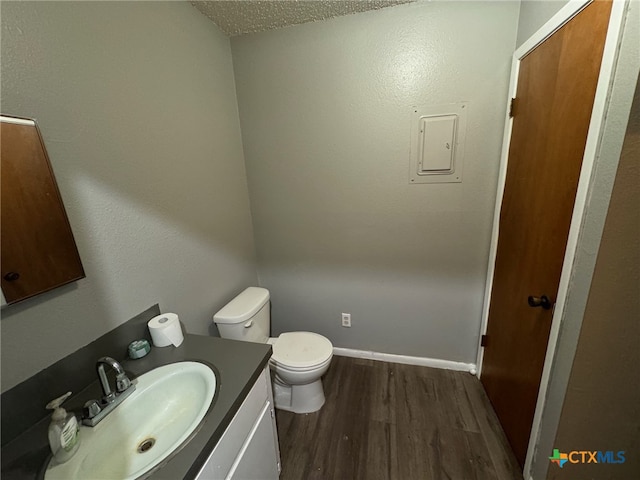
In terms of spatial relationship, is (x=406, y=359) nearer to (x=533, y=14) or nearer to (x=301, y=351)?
(x=301, y=351)

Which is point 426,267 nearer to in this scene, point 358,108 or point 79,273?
point 358,108

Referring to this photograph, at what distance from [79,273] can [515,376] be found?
6.31 feet

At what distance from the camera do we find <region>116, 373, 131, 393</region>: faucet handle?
0.82 meters

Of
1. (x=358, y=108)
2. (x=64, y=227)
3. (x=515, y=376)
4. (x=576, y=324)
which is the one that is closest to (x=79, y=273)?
(x=64, y=227)

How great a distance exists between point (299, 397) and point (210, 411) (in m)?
0.98

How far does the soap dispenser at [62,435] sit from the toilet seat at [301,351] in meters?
0.91

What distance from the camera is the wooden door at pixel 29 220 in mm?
665

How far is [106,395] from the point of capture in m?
0.79

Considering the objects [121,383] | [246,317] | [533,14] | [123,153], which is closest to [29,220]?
[123,153]

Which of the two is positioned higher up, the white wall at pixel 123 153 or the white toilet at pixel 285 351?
the white wall at pixel 123 153

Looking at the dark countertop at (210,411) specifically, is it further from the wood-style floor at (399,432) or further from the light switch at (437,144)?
the light switch at (437,144)

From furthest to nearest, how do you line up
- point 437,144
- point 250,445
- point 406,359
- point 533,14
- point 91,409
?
point 406,359, point 437,144, point 533,14, point 250,445, point 91,409

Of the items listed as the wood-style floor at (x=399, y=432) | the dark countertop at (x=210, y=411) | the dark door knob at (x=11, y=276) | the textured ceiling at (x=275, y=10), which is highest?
the textured ceiling at (x=275, y=10)

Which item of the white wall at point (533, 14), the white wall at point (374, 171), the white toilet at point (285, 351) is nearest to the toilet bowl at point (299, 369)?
the white toilet at point (285, 351)
